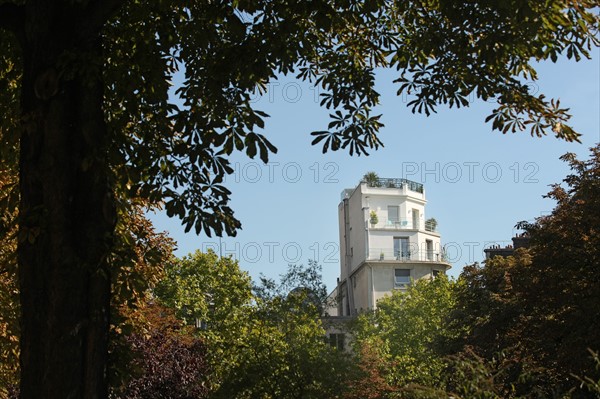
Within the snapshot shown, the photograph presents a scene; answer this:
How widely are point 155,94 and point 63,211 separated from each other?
187 cm

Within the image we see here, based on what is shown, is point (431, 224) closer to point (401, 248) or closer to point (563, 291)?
point (401, 248)

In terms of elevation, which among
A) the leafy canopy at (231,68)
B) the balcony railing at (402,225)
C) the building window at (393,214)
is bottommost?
the leafy canopy at (231,68)

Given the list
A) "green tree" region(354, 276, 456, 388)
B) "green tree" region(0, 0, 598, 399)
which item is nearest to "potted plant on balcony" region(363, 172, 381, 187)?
"green tree" region(354, 276, 456, 388)

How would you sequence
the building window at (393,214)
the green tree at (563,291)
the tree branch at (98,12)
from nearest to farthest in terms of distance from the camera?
the tree branch at (98,12)
the green tree at (563,291)
the building window at (393,214)

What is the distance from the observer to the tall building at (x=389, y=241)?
246ft

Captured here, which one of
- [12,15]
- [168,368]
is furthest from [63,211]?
[168,368]

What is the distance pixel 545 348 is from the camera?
21172 mm

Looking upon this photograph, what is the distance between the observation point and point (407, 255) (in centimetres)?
7656

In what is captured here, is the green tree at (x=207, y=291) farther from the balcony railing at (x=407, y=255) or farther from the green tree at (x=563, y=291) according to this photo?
the balcony railing at (x=407, y=255)

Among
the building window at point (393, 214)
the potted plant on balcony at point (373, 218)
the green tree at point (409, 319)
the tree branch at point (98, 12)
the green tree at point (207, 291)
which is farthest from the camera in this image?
the building window at point (393, 214)

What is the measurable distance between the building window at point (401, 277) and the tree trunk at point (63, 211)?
225ft

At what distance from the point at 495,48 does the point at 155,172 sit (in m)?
3.72

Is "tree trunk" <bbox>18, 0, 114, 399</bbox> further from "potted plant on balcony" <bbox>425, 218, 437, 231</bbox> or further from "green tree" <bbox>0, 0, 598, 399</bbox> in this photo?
"potted plant on balcony" <bbox>425, 218, 437, 231</bbox>

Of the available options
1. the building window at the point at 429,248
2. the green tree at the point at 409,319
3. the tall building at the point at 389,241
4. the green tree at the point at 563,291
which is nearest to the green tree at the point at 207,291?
the green tree at the point at 409,319
